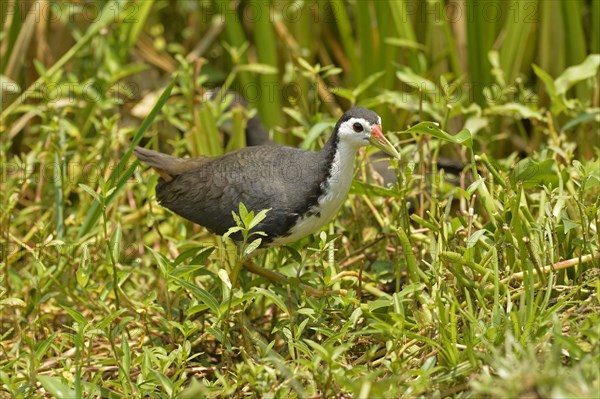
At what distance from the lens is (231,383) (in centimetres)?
265

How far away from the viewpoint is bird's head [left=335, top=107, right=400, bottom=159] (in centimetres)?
302

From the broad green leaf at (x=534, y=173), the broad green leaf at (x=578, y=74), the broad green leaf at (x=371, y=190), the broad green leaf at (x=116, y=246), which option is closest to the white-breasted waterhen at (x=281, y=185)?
the broad green leaf at (x=371, y=190)

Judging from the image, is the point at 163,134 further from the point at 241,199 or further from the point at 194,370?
the point at 194,370

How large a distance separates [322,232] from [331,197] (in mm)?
239

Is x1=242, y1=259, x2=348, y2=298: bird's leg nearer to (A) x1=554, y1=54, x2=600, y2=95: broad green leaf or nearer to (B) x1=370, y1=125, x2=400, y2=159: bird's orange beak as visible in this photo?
(B) x1=370, y1=125, x2=400, y2=159: bird's orange beak

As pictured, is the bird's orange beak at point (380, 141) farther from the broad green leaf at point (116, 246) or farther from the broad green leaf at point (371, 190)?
the broad green leaf at point (116, 246)

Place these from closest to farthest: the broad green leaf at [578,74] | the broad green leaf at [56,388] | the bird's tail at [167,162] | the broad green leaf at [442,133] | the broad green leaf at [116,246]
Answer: the broad green leaf at [56,388] < the broad green leaf at [442,133] < the broad green leaf at [116,246] < the bird's tail at [167,162] < the broad green leaf at [578,74]

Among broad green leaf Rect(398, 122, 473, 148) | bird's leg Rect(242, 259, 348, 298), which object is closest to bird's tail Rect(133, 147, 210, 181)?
Result: bird's leg Rect(242, 259, 348, 298)

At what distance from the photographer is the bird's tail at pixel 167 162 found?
11.1 feet

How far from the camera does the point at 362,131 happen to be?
3039 mm

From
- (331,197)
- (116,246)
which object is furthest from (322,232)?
(116,246)

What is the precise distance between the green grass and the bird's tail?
2.7 inches

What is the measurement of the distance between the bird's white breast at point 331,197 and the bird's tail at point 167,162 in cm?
59

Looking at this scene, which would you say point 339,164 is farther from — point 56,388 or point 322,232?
point 56,388
